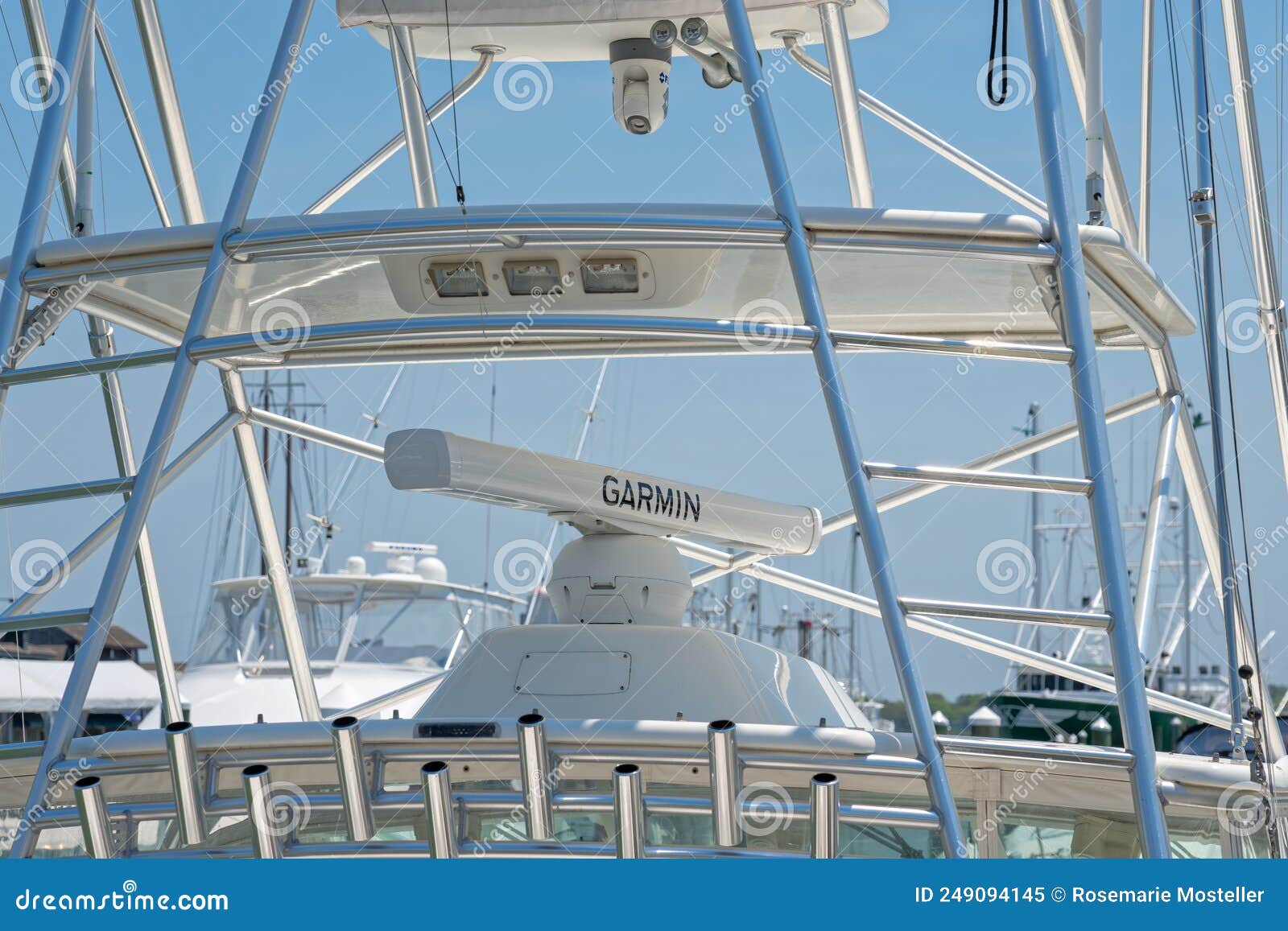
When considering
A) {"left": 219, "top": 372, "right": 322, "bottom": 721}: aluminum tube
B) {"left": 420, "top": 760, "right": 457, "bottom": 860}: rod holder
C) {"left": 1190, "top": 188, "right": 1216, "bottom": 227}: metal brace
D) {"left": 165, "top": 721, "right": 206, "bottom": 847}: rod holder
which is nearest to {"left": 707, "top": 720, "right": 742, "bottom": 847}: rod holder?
{"left": 420, "top": 760, "right": 457, "bottom": 860}: rod holder

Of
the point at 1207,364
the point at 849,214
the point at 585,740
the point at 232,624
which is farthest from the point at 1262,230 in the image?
the point at 232,624

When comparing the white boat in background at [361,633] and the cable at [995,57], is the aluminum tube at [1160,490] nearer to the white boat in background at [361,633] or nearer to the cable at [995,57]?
the cable at [995,57]

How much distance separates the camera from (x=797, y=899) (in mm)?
3980

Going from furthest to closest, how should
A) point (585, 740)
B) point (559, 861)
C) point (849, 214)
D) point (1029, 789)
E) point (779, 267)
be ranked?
point (779, 267) < point (1029, 789) < point (849, 214) < point (585, 740) < point (559, 861)

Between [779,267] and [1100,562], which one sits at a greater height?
[779,267]

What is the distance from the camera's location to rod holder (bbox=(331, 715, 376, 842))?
5.48 metres

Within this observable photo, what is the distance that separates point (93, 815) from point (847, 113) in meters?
6.07

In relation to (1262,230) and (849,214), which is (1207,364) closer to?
(849,214)

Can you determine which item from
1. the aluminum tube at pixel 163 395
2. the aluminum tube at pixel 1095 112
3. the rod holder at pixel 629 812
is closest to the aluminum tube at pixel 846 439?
the rod holder at pixel 629 812

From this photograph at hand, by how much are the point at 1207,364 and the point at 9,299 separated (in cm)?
519

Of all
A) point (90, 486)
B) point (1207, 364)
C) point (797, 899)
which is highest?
point (1207, 364)

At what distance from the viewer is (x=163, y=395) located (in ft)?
20.4

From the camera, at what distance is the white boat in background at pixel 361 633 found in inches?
841

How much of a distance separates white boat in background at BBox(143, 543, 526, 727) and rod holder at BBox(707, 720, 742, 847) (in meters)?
15.3
